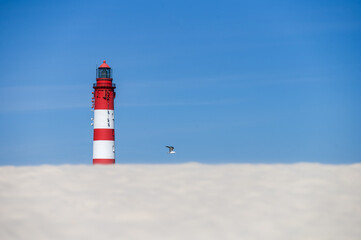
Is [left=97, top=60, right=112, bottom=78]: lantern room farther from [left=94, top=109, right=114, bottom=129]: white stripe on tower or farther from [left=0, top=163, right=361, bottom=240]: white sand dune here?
[left=0, top=163, right=361, bottom=240]: white sand dune

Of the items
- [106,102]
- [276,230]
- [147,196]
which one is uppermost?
[106,102]

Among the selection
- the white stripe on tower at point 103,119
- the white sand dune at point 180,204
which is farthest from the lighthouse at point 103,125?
the white sand dune at point 180,204

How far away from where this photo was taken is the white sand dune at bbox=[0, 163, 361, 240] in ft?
111

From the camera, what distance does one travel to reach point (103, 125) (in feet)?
157

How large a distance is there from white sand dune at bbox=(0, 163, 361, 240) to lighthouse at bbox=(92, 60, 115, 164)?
6.20 m

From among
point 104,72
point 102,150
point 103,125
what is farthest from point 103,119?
point 104,72

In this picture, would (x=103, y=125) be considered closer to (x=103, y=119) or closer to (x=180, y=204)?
(x=103, y=119)

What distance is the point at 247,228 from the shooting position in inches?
1340

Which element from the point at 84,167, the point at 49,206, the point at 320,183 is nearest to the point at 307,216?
the point at 320,183

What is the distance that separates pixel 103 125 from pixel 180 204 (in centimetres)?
1299

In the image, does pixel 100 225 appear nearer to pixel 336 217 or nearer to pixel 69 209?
pixel 69 209

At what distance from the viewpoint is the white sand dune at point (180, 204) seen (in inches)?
1330

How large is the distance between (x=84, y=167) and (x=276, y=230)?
14.4 m

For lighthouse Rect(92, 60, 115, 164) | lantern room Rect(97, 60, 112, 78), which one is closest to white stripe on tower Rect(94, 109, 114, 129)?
lighthouse Rect(92, 60, 115, 164)
